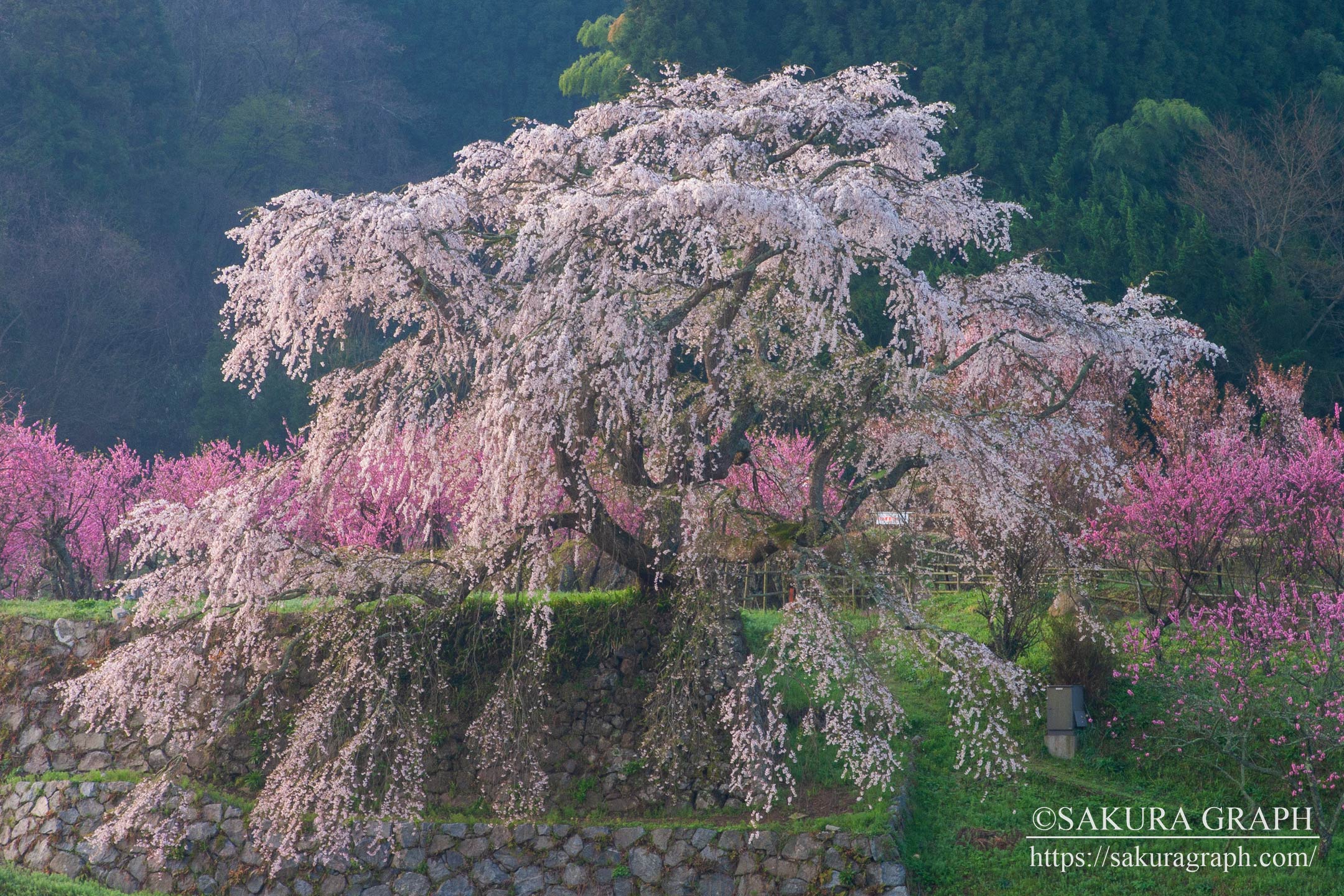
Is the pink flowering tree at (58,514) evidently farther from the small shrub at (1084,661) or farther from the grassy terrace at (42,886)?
the small shrub at (1084,661)

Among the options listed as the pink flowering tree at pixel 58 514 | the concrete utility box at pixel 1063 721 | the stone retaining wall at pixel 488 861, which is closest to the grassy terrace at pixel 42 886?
the stone retaining wall at pixel 488 861

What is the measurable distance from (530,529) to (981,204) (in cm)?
472

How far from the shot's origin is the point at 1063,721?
34.5 feet

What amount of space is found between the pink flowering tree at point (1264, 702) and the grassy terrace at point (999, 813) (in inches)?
9.2

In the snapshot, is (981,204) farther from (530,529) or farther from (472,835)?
(472,835)

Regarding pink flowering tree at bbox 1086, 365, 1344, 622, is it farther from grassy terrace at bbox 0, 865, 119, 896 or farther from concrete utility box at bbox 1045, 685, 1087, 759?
grassy terrace at bbox 0, 865, 119, 896

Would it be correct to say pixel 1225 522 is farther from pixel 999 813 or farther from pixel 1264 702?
pixel 999 813

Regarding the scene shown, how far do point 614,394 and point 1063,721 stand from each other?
5553 mm

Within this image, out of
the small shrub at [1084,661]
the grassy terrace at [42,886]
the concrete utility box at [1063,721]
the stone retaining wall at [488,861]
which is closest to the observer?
the grassy terrace at [42,886]

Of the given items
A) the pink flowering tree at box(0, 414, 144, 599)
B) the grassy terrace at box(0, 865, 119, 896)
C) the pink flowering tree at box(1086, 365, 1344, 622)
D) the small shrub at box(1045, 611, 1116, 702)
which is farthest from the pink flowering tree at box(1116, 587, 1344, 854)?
the pink flowering tree at box(0, 414, 144, 599)

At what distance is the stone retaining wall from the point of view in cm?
882

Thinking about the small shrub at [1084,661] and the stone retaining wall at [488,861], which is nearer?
the stone retaining wall at [488,861]

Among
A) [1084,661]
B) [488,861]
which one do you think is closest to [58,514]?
[488,861]

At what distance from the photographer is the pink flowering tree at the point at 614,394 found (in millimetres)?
8133
